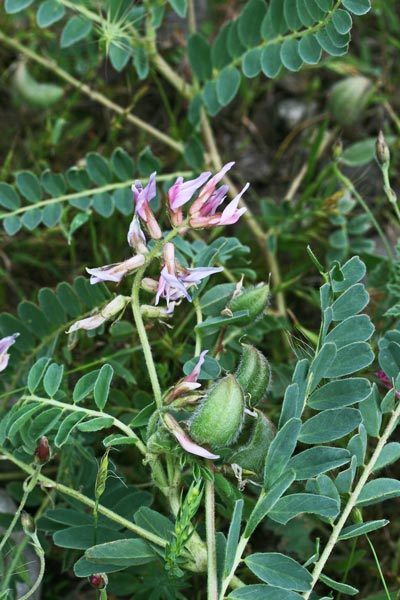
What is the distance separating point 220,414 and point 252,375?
156mm

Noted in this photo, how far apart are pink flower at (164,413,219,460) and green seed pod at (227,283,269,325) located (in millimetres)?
285

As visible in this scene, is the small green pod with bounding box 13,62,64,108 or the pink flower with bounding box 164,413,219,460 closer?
the pink flower with bounding box 164,413,219,460

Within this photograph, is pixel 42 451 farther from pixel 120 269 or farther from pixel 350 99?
pixel 350 99

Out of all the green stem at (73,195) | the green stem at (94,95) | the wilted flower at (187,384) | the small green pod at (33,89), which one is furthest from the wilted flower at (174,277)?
the small green pod at (33,89)

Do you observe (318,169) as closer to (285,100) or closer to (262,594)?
(285,100)

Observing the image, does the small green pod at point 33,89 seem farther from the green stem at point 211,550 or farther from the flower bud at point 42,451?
the green stem at point 211,550

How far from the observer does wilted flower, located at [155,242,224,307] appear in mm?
1315

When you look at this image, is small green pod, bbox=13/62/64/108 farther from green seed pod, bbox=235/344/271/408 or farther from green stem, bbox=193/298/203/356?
green seed pod, bbox=235/344/271/408

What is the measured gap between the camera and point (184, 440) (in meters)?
1.30

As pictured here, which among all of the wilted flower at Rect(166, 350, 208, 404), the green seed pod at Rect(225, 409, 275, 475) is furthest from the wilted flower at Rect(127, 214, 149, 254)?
the green seed pod at Rect(225, 409, 275, 475)

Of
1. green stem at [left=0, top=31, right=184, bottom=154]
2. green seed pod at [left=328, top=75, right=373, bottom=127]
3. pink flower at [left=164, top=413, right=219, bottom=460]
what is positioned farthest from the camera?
green seed pod at [left=328, top=75, right=373, bottom=127]

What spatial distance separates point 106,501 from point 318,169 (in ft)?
4.54

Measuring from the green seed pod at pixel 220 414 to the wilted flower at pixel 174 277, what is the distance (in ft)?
0.52

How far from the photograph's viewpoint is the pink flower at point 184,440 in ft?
4.21
